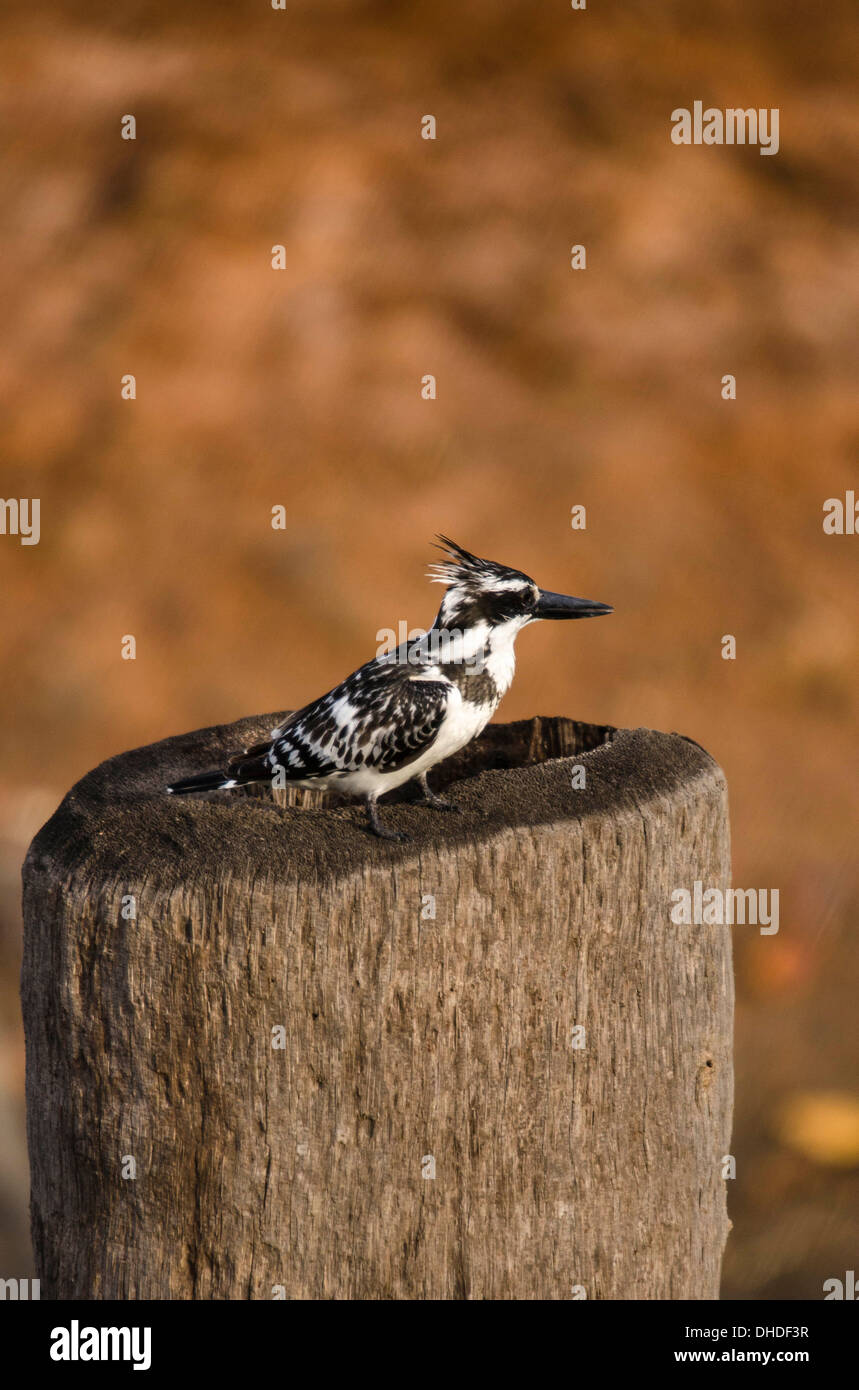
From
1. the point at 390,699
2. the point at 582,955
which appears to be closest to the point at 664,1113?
the point at 582,955

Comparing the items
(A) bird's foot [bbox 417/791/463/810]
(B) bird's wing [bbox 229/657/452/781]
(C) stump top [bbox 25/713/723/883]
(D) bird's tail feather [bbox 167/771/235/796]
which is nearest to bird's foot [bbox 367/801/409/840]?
(C) stump top [bbox 25/713/723/883]

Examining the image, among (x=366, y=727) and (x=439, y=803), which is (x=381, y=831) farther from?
(x=366, y=727)

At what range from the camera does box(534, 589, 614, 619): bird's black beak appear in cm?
291

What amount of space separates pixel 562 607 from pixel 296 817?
0.83m

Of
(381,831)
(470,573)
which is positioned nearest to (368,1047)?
(381,831)

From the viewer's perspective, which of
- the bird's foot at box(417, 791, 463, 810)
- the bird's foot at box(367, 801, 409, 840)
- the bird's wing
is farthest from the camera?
the bird's wing

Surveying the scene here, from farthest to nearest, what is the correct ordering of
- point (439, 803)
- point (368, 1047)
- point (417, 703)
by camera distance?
point (417, 703) → point (439, 803) → point (368, 1047)

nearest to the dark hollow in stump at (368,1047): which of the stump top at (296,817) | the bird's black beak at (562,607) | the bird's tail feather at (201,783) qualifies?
the stump top at (296,817)

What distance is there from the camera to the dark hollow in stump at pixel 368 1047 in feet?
7.26

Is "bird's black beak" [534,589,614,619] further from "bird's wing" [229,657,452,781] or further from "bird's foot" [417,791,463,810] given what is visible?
"bird's foot" [417,791,463,810]

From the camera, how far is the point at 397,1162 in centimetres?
225

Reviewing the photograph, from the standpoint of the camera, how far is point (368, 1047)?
87.0 inches

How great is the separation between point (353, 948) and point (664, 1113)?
721mm

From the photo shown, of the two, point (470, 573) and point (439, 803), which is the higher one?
point (470, 573)
